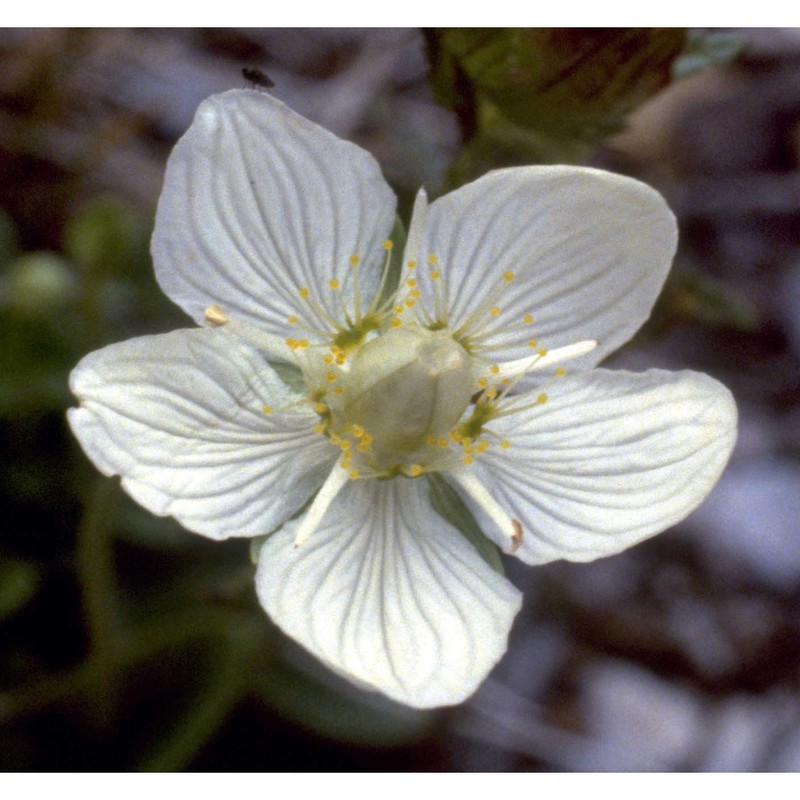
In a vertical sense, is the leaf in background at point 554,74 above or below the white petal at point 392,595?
above

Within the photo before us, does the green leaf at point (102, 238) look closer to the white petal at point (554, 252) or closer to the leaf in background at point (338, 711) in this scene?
the white petal at point (554, 252)

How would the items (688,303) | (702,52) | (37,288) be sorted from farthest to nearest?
(37,288), (688,303), (702,52)

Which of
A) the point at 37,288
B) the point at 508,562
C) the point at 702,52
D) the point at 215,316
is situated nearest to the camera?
the point at 215,316

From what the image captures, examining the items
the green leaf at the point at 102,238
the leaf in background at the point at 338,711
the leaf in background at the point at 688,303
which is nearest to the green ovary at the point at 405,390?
the leaf in background at the point at 688,303

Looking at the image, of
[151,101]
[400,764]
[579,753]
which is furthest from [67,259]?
[579,753]

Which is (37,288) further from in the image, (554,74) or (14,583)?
(554,74)

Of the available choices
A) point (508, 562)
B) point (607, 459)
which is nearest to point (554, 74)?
point (607, 459)

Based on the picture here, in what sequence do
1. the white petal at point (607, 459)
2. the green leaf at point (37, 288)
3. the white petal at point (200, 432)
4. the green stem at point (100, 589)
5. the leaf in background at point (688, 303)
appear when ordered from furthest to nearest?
1. the green leaf at point (37, 288)
2. the leaf in background at point (688, 303)
3. the green stem at point (100, 589)
4. the white petal at point (607, 459)
5. the white petal at point (200, 432)
